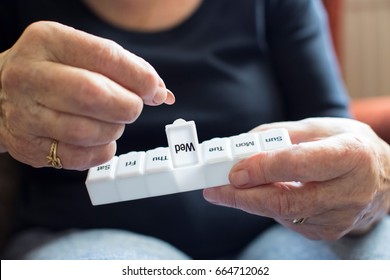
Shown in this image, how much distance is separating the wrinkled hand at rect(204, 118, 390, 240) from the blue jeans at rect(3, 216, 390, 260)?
3.7 inches

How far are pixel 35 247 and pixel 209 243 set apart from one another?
9.3 inches

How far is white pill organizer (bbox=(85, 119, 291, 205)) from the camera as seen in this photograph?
0.45 metres

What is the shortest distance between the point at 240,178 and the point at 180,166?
60 mm

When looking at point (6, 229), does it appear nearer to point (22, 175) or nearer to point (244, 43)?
point (22, 175)

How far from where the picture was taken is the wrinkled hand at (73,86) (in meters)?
0.36

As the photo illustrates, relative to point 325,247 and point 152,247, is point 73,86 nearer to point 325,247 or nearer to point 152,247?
point 152,247

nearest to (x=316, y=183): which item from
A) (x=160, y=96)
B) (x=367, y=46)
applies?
(x=160, y=96)

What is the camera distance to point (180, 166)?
45cm

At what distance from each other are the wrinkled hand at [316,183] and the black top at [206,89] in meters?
0.18

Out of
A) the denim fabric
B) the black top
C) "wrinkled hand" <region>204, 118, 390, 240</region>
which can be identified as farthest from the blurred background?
"wrinkled hand" <region>204, 118, 390, 240</region>

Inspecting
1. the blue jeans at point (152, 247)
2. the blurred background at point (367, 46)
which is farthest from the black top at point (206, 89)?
the blurred background at point (367, 46)

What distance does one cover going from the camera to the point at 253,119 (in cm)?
67

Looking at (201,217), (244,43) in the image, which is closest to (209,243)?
(201,217)

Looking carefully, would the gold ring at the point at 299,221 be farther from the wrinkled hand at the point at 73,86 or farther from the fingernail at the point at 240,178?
the wrinkled hand at the point at 73,86
